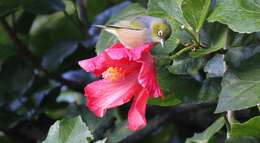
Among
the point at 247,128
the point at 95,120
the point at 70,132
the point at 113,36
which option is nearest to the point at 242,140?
the point at 247,128

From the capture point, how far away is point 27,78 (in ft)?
4.67

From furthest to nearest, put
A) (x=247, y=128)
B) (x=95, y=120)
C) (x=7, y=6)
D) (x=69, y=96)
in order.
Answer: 1. (x=69, y=96)
2. (x=7, y=6)
3. (x=95, y=120)
4. (x=247, y=128)

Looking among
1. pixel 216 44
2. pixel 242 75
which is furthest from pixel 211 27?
pixel 242 75

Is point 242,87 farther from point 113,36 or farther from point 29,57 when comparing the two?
point 29,57

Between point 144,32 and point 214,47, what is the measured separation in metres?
0.10

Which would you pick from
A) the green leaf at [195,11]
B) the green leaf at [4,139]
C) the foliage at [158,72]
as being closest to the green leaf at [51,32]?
the foliage at [158,72]

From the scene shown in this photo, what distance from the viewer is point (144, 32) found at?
838mm

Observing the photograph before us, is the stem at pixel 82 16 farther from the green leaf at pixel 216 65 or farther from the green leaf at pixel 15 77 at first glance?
the green leaf at pixel 216 65

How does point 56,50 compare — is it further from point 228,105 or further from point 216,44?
point 228,105

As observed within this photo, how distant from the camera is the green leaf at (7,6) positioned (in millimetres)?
1311

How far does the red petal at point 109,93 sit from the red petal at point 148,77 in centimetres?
4

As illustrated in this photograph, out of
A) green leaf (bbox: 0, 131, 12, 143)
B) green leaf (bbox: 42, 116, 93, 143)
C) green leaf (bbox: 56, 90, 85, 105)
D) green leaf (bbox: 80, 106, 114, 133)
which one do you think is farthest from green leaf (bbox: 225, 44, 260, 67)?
green leaf (bbox: 56, 90, 85, 105)

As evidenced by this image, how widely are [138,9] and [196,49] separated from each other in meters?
0.33

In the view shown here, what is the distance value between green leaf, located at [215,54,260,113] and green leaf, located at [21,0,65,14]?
0.67 meters
